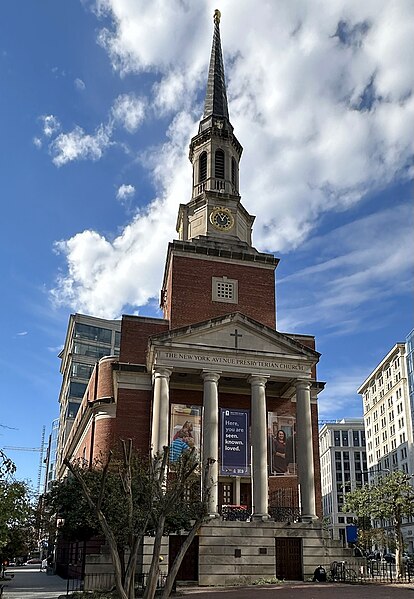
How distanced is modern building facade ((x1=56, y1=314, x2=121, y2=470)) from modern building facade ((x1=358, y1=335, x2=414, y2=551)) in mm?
43132

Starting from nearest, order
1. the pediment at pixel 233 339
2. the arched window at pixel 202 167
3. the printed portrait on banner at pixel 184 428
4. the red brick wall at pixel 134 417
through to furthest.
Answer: the printed portrait on banner at pixel 184 428 < the pediment at pixel 233 339 < the red brick wall at pixel 134 417 < the arched window at pixel 202 167

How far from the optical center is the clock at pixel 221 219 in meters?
46.7

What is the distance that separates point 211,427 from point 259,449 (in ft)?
9.53

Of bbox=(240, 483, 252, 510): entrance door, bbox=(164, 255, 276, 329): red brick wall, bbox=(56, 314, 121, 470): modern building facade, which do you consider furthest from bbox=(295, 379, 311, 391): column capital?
bbox=(56, 314, 121, 470): modern building facade

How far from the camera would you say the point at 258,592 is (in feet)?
87.5

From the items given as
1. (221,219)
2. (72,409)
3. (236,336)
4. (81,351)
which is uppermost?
(81,351)

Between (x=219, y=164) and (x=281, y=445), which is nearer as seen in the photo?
(x=281, y=445)

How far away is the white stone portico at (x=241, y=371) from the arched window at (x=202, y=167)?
16.5 m

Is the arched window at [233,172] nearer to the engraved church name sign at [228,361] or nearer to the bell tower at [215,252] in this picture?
the bell tower at [215,252]

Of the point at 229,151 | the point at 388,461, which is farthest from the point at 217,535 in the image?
the point at 388,461

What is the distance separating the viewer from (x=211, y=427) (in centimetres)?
3400

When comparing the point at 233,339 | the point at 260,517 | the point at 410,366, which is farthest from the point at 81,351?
the point at 260,517

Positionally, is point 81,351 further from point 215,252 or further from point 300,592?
point 300,592

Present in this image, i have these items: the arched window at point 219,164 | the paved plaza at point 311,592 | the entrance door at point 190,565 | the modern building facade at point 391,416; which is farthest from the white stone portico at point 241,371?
Result: the modern building facade at point 391,416
